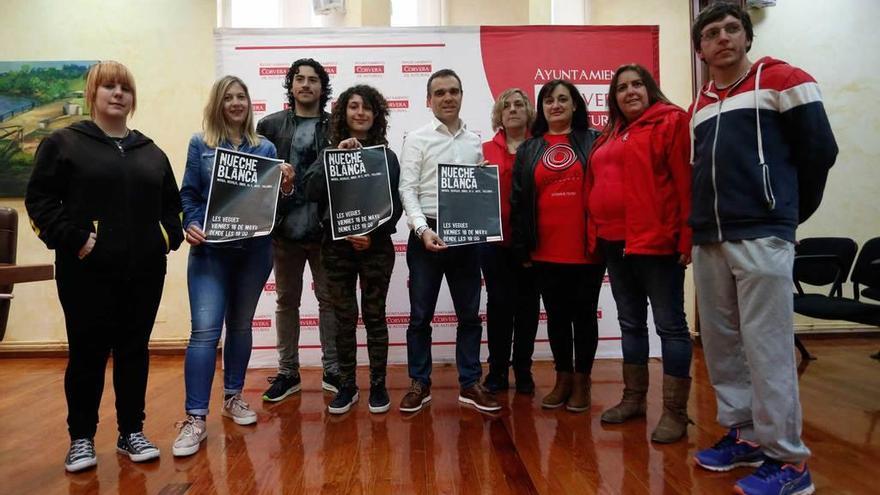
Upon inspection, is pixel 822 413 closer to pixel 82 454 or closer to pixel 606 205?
pixel 606 205

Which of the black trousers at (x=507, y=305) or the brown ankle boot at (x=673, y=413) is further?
the black trousers at (x=507, y=305)

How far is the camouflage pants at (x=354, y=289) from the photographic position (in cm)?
237

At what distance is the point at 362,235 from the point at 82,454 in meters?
1.35

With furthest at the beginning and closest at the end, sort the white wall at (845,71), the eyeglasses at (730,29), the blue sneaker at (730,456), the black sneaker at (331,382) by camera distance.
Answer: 1. the white wall at (845,71)
2. the black sneaker at (331,382)
3. the blue sneaker at (730,456)
4. the eyeglasses at (730,29)

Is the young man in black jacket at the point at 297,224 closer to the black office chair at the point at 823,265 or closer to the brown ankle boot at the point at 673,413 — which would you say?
the brown ankle boot at the point at 673,413

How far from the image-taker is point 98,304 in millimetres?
1830

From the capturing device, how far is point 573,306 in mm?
2449

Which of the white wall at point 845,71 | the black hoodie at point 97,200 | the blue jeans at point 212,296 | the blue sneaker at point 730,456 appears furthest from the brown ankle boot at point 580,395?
the white wall at point 845,71

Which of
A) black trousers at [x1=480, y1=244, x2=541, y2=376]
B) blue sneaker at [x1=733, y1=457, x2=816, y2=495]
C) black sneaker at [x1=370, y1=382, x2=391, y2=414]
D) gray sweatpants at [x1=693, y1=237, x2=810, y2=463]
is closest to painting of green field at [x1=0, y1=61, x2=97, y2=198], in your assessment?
black sneaker at [x1=370, y1=382, x2=391, y2=414]

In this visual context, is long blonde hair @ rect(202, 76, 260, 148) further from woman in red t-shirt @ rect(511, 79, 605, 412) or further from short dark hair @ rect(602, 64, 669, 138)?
short dark hair @ rect(602, 64, 669, 138)

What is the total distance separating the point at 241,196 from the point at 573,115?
5.30 ft

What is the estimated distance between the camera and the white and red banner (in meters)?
3.50

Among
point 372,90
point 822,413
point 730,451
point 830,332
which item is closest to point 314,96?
point 372,90

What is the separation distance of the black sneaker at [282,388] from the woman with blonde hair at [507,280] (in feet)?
3.56
